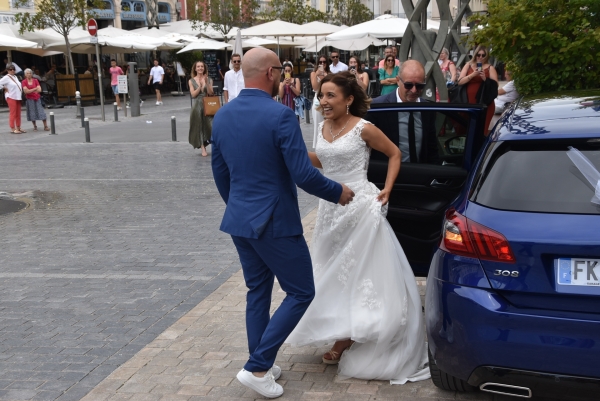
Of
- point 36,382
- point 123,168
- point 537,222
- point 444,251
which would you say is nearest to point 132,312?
point 36,382

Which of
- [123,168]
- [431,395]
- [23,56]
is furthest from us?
[23,56]

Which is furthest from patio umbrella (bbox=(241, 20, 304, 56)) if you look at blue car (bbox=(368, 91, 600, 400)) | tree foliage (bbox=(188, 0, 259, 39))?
blue car (bbox=(368, 91, 600, 400))

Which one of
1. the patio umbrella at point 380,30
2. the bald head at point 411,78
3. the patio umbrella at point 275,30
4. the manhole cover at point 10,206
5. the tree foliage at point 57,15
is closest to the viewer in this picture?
the bald head at point 411,78

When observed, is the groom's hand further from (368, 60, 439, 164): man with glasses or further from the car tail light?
(368, 60, 439, 164): man with glasses

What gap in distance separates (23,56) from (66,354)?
35.6m

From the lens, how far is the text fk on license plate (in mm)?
3270

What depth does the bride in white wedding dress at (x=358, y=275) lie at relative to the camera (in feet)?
14.2

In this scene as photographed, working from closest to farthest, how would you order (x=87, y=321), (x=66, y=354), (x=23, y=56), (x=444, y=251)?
1. (x=444, y=251)
2. (x=66, y=354)
3. (x=87, y=321)
4. (x=23, y=56)

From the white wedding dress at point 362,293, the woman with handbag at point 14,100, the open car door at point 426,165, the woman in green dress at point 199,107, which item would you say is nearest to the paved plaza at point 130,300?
the white wedding dress at point 362,293

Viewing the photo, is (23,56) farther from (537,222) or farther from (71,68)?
(537,222)

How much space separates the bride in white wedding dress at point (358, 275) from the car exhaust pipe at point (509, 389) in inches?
32.5

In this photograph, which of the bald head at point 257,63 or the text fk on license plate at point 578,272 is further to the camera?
the bald head at point 257,63

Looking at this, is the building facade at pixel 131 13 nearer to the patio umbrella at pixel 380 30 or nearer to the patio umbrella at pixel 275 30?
the patio umbrella at pixel 275 30

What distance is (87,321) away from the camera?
5605mm
